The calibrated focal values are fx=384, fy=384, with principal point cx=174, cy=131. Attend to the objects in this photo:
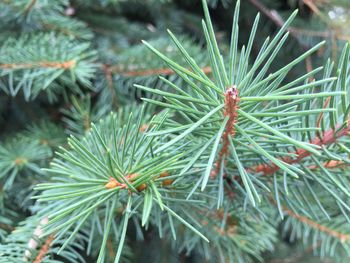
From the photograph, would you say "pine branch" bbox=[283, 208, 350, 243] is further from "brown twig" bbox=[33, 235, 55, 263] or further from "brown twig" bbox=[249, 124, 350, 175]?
"brown twig" bbox=[33, 235, 55, 263]

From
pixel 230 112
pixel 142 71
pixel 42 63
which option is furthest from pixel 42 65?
pixel 230 112

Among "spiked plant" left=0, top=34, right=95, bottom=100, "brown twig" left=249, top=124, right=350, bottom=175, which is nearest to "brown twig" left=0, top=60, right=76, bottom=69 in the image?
"spiked plant" left=0, top=34, right=95, bottom=100

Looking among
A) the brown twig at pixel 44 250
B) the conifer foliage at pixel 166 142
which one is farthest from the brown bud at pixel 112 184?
the brown twig at pixel 44 250

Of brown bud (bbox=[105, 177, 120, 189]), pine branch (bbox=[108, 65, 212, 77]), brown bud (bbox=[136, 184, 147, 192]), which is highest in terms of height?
pine branch (bbox=[108, 65, 212, 77])

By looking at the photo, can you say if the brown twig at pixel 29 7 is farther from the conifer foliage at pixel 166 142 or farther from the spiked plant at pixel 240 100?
the spiked plant at pixel 240 100

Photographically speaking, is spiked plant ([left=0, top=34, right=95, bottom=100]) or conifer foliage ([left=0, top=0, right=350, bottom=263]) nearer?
conifer foliage ([left=0, top=0, right=350, bottom=263])

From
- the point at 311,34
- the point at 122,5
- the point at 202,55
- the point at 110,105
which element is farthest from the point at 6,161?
the point at 311,34

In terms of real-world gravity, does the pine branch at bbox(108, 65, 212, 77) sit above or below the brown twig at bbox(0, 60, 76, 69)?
above

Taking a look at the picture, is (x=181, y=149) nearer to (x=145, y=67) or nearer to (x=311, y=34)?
(x=145, y=67)

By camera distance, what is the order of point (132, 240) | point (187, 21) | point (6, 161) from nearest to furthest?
point (6, 161) < point (132, 240) < point (187, 21)
